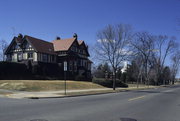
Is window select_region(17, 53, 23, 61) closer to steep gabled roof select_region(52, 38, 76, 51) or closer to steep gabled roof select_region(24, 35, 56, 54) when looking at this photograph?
steep gabled roof select_region(24, 35, 56, 54)

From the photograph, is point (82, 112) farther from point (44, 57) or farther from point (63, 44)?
point (63, 44)

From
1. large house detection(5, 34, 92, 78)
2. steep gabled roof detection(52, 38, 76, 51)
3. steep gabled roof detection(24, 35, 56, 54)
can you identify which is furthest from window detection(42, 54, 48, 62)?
steep gabled roof detection(52, 38, 76, 51)

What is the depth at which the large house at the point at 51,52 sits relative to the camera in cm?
4691

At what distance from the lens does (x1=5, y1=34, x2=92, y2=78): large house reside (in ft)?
154

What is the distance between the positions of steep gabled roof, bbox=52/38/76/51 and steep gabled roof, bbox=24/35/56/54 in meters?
1.59

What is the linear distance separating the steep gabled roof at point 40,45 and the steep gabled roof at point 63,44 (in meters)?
1.59

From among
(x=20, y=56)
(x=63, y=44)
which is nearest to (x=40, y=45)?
(x=20, y=56)

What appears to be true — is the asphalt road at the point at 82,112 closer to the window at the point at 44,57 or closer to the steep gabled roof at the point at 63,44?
the window at the point at 44,57

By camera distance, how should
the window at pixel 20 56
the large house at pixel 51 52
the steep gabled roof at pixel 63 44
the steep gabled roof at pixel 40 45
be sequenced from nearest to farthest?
the steep gabled roof at pixel 40 45, the large house at pixel 51 52, the window at pixel 20 56, the steep gabled roof at pixel 63 44

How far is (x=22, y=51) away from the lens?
157ft

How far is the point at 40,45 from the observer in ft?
160

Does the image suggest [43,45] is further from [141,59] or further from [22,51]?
[141,59]

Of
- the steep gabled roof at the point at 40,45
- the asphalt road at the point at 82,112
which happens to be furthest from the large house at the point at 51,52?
the asphalt road at the point at 82,112

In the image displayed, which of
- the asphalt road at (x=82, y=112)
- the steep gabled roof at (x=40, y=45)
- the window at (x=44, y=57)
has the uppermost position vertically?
the steep gabled roof at (x=40, y=45)
